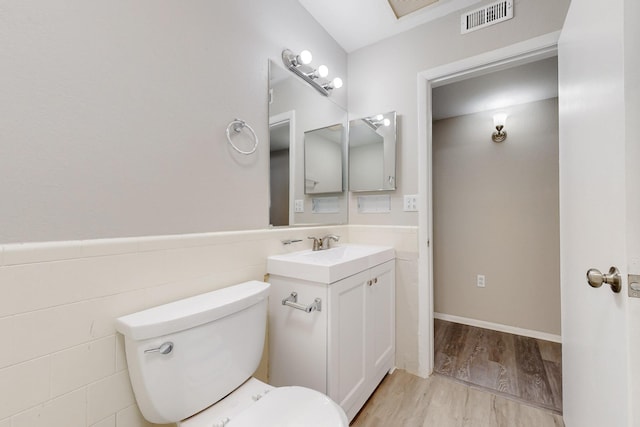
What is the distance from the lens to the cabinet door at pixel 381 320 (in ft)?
4.82

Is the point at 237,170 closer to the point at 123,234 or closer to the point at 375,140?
the point at 123,234

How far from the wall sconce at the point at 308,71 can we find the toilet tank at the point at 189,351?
132 centimetres

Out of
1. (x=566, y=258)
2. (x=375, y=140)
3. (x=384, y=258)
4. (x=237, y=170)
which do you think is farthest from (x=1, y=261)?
(x=566, y=258)

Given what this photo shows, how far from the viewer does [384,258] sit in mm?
1621

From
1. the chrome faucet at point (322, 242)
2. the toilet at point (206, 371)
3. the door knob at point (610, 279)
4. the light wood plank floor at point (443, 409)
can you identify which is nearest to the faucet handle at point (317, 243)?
the chrome faucet at point (322, 242)

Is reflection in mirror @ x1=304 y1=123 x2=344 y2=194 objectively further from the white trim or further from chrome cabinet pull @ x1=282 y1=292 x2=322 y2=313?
chrome cabinet pull @ x1=282 y1=292 x2=322 y2=313

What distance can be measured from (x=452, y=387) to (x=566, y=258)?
3.40 ft

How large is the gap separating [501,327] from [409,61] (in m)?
2.52

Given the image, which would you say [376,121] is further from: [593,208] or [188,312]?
[188,312]

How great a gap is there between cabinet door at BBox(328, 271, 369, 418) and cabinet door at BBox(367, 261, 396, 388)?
9cm

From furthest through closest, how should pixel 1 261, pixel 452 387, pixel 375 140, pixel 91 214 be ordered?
pixel 375 140
pixel 452 387
pixel 91 214
pixel 1 261

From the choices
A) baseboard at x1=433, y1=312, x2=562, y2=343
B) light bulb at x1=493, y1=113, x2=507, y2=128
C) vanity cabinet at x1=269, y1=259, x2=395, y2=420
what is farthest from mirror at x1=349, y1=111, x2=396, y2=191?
baseboard at x1=433, y1=312, x2=562, y2=343

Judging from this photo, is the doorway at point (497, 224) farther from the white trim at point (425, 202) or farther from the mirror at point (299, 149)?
the mirror at point (299, 149)

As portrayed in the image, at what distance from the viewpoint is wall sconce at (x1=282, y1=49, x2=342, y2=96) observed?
1508 mm
